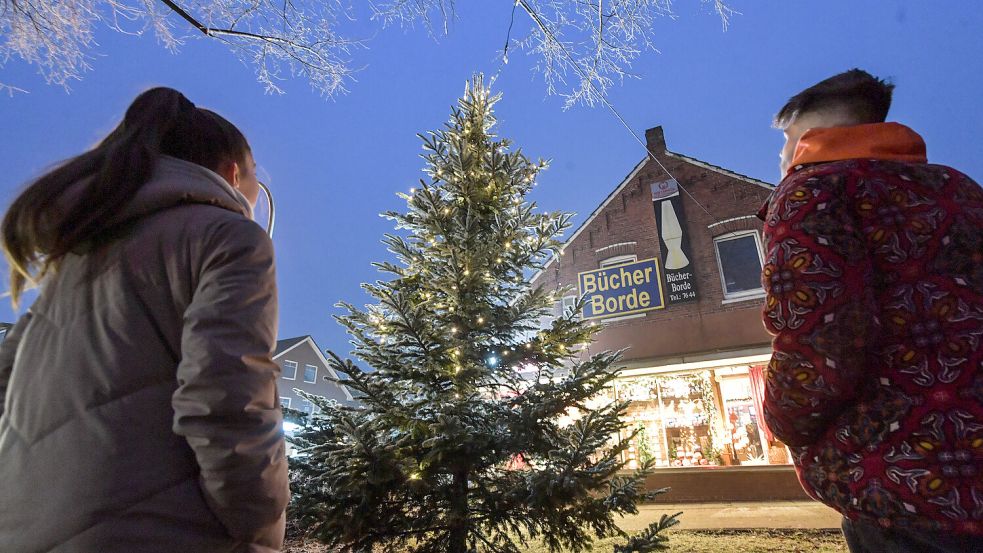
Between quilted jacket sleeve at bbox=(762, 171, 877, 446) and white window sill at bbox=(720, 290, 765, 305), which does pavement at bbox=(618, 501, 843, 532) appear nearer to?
white window sill at bbox=(720, 290, 765, 305)

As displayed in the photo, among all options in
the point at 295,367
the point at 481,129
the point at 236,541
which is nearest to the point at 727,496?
the point at 481,129

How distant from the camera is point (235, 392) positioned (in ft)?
3.38

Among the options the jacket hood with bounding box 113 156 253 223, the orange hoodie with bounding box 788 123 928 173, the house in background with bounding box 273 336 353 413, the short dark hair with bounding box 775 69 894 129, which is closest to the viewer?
the jacket hood with bounding box 113 156 253 223

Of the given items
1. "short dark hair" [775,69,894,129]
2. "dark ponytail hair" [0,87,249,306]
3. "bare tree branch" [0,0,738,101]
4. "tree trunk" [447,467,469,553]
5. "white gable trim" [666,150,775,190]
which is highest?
"white gable trim" [666,150,775,190]

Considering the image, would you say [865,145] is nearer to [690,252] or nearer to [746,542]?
[746,542]

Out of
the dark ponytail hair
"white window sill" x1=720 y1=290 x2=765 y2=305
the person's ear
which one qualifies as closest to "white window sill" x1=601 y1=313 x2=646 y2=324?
"white window sill" x1=720 y1=290 x2=765 y2=305

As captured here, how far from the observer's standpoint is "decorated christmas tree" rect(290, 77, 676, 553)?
3490mm

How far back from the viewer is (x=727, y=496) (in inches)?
387

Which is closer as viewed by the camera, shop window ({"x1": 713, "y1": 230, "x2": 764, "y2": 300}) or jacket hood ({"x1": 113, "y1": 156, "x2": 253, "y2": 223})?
jacket hood ({"x1": 113, "y1": 156, "x2": 253, "y2": 223})

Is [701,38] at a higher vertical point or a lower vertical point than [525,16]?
higher

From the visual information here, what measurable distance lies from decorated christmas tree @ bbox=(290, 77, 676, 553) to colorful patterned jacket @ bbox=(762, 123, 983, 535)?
2512mm

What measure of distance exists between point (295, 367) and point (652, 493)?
1308 inches

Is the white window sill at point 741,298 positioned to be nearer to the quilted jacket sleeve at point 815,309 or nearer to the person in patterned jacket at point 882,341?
the person in patterned jacket at point 882,341

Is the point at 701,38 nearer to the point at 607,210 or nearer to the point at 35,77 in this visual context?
the point at 607,210
